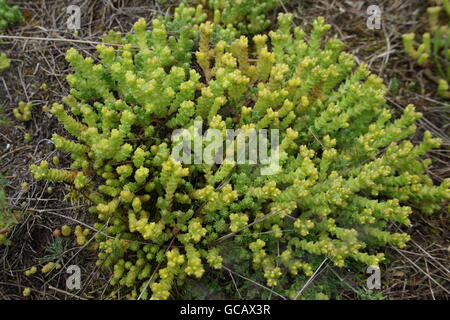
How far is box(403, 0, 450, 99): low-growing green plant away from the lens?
333 centimetres

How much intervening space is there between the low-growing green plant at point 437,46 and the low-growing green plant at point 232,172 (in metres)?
0.82

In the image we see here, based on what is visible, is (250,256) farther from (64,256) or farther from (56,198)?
(56,198)

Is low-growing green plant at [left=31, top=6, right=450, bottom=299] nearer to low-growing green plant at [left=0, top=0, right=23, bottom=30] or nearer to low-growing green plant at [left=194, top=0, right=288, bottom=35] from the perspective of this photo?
low-growing green plant at [left=194, top=0, right=288, bottom=35]

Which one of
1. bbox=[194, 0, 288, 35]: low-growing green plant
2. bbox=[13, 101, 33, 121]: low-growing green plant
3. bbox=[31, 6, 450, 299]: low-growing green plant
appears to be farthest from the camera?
bbox=[194, 0, 288, 35]: low-growing green plant

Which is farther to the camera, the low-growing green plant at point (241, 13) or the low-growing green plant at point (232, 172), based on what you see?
the low-growing green plant at point (241, 13)

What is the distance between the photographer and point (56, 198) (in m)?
2.88

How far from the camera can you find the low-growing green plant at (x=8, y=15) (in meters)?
3.33

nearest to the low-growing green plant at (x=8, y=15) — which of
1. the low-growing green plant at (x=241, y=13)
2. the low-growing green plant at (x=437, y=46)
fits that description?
the low-growing green plant at (x=241, y=13)

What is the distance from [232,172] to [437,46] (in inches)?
85.7

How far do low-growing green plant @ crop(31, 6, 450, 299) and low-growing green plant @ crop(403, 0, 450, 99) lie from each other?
818 mm

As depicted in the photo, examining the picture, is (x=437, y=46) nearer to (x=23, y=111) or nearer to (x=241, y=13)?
(x=241, y=13)

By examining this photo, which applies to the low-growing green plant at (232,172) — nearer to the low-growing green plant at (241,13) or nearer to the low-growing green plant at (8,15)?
the low-growing green plant at (241,13)

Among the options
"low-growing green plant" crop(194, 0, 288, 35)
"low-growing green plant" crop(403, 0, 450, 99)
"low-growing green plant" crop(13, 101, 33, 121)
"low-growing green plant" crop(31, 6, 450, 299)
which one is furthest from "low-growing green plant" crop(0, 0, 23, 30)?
"low-growing green plant" crop(403, 0, 450, 99)

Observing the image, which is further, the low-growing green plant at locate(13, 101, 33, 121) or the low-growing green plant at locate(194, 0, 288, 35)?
the low-growing green plant at locate(194, 0, 288, 35)
